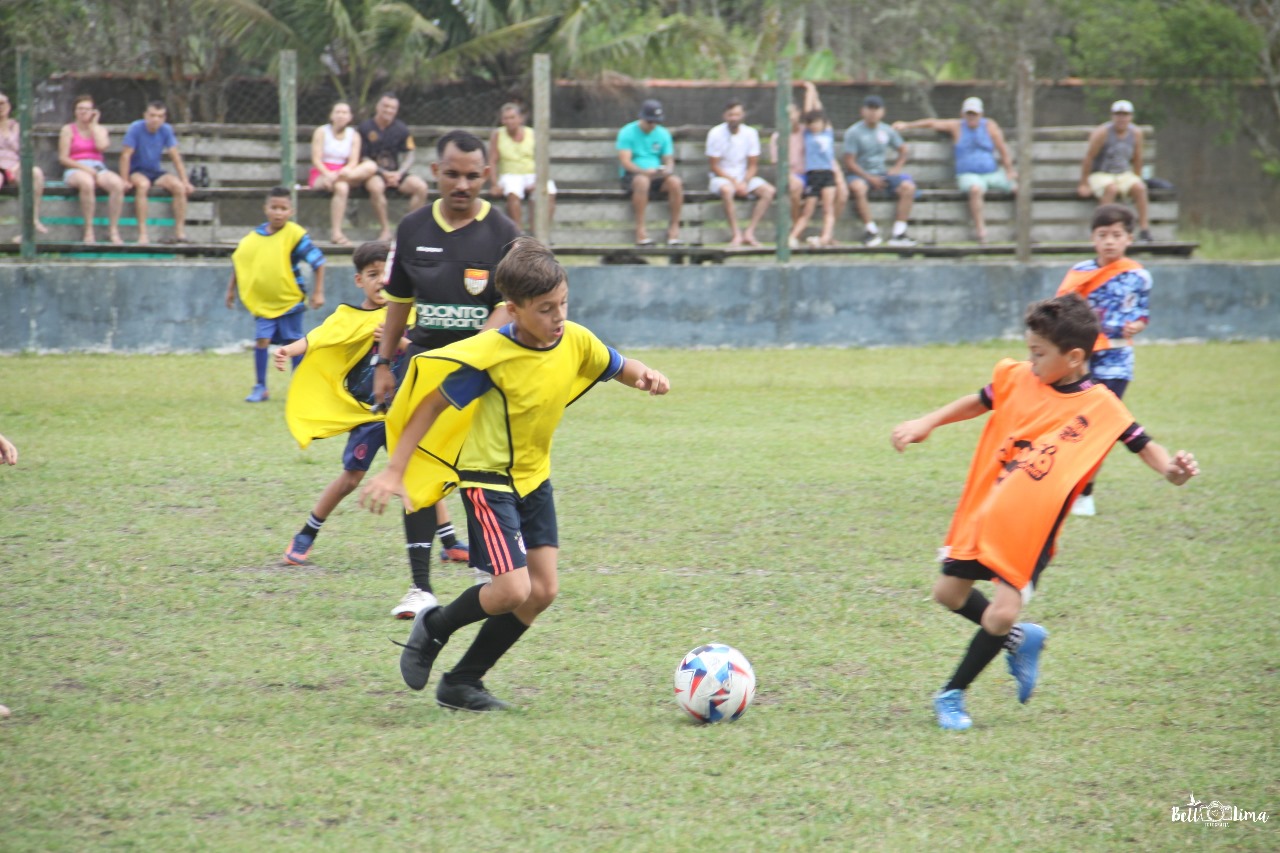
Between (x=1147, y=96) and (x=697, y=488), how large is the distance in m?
15.9

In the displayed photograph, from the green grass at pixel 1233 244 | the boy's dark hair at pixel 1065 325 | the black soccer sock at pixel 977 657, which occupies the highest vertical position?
the boy's dark hair at pixel 1065 325

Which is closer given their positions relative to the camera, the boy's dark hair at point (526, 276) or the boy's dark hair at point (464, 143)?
the boy's dark hair at point (526, 276)

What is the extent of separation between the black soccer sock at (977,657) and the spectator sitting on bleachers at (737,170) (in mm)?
10630

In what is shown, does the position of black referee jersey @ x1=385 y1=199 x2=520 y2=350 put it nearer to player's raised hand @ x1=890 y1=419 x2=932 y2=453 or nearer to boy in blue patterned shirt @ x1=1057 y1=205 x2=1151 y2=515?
player's raised hand @ x1=890 y1=419 x2=932 y2=453

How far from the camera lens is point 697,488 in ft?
26.3

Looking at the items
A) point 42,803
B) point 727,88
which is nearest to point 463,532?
point 42,803

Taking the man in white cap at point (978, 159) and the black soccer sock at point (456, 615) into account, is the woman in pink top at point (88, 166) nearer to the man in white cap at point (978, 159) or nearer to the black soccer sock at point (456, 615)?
the man in white cap at point (978, 159)

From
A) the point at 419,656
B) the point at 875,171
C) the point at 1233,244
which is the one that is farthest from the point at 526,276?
the point at 1233,244

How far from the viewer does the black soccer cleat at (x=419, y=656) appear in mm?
4445

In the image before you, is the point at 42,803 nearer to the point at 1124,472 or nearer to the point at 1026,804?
the point at 1026,804

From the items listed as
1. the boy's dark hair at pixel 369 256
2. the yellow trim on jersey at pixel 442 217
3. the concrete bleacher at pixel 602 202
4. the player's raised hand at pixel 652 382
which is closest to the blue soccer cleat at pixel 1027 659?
the player's raised hand at pixel 652 382

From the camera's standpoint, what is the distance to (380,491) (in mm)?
4066

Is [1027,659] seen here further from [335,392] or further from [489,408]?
[335,392]

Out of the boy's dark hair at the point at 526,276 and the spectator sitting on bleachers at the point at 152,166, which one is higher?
the spectator sitting on bleachers at the point at 152,166
